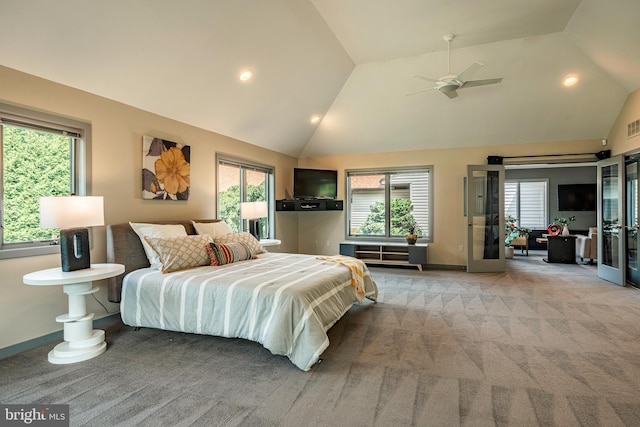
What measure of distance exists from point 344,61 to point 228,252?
3.50 m

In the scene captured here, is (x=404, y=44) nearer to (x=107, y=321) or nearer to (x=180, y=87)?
(x=180, y=87)

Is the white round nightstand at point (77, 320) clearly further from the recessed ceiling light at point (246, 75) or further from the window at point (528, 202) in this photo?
the window at point (528, 202)

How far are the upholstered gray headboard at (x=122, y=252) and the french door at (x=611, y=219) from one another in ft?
22.7

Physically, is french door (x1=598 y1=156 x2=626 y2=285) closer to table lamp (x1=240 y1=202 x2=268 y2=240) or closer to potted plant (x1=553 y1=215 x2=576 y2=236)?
potted plant (x1=553 y1=215 x2=576 y2=236)

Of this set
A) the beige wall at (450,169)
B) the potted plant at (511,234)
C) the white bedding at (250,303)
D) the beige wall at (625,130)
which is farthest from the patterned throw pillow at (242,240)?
the potted plant at (511,234)

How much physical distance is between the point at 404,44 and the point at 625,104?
397 centimetres

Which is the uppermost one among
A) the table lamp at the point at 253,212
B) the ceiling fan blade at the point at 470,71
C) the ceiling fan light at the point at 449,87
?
the ceiling fan blade at the point at 470,71

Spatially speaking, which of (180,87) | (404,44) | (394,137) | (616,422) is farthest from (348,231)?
(616,422)

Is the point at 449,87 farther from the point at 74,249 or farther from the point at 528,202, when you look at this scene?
the point at 528,202

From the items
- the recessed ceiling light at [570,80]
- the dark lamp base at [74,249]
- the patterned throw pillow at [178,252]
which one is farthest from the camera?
the recessed ceiling light at [570,80]

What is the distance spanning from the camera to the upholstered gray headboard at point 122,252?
342 cm

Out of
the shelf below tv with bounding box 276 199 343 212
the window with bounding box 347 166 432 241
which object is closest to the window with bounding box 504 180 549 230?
the window with bounding box 347 166 432 241

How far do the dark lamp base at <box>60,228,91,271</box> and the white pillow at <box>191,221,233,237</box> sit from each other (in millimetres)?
1535

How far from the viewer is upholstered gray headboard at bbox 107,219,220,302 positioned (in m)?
3.42
